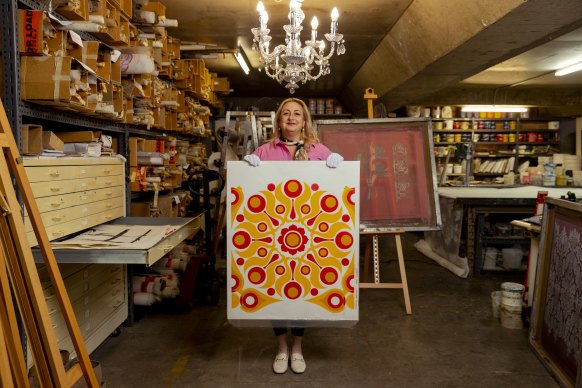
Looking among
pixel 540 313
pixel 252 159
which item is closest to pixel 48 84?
pixel 252 159

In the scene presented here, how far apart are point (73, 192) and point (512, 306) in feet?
9.80

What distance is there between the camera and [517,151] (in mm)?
9891

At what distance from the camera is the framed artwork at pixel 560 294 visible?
2482 mm

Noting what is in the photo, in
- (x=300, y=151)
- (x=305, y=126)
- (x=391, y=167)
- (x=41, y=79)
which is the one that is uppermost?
(x=41, y=79)

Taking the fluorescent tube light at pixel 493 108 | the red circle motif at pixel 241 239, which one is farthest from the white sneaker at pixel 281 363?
the fluorescent tube light at pixel 493 108

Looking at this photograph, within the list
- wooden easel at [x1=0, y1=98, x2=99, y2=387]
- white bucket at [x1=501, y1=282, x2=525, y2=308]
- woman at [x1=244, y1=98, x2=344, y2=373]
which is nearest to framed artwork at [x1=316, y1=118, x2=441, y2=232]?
white bucket at [x1=501, y1=282, x2=525, y2=308]

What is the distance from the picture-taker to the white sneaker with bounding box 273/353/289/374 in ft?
8.75

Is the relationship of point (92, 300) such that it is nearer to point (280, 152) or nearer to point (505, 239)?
point (280, 152)

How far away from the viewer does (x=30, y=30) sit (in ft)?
7.13

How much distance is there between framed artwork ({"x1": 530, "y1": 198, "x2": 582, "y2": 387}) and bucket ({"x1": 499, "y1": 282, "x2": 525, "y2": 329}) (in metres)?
0.38

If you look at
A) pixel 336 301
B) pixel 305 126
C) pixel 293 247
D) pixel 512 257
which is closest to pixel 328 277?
pixel 336 301

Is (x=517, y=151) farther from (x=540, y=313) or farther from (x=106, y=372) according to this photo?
(x=106, y=372)

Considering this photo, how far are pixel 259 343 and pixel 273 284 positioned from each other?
32.9 inches

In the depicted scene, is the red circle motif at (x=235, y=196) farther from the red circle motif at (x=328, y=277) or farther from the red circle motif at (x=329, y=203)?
the red circle motif at (x=328, y=277)
